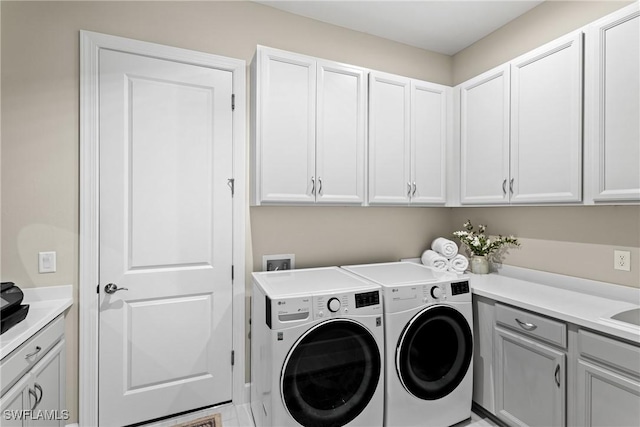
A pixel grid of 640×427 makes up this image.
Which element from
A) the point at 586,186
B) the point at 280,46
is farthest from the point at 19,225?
the point at 586,186

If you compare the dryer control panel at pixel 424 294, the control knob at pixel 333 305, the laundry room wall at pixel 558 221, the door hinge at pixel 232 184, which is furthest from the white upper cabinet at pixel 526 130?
the door hinge at pixel 232 184

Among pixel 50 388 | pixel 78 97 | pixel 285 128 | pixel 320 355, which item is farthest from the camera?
pixel 285 128

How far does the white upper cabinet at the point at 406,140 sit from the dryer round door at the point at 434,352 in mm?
867

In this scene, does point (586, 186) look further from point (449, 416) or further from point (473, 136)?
point (449, 416)

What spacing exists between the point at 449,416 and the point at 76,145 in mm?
2739

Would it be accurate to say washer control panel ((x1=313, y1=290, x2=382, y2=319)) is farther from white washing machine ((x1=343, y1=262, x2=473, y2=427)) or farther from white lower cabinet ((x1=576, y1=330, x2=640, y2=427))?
white lower cabinet ((x1=576, y1=330, x2=640, y2=427))

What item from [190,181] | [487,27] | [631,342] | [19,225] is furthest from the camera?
[487,27]

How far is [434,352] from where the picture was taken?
6.17 feet

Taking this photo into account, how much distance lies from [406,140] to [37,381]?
2522 mm

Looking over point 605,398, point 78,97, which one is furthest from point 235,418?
point 78,97

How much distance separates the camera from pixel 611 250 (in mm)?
1823

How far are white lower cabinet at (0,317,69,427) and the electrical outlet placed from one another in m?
2.98

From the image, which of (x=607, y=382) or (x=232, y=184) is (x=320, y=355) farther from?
(x=607, y=382)

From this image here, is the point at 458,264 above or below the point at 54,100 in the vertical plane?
below
